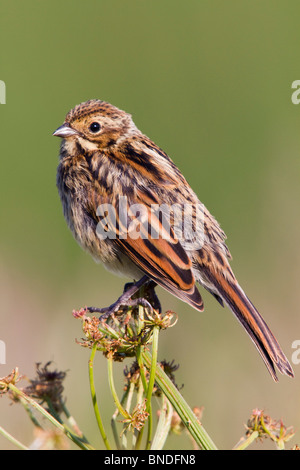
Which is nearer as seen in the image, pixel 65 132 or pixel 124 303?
pixel 124 303

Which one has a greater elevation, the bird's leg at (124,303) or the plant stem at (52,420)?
the bird's leg at (124,303)

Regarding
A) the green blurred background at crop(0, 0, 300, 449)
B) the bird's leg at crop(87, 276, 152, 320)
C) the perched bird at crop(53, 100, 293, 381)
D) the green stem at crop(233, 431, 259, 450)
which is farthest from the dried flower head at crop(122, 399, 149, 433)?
the green blurred background at crop(0, 0, 300, 449)

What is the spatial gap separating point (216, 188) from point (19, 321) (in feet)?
6.62

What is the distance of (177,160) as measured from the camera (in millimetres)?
6211

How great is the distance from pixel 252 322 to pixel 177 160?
2.84m

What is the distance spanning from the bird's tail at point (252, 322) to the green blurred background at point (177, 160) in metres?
0.74

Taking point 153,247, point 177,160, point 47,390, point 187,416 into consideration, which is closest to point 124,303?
point 47,390

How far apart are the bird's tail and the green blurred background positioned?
2.42 ft

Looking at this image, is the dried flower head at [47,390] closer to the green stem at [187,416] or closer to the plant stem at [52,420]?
the plant stem at [52,420]

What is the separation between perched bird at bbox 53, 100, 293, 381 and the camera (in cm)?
359

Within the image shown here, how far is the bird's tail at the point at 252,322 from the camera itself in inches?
136

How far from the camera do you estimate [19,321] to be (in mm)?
4914

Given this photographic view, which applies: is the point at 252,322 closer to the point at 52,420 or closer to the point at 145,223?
the point at 145,223

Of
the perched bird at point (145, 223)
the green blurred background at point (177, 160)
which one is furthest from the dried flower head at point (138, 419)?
the green blurred background at point (177, 160)
